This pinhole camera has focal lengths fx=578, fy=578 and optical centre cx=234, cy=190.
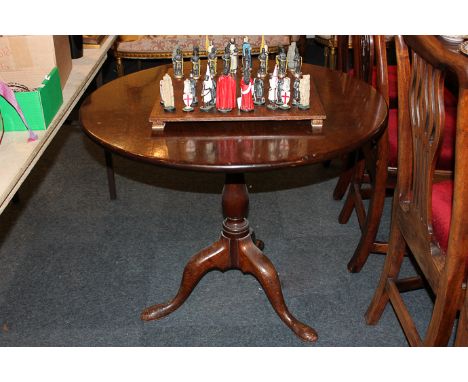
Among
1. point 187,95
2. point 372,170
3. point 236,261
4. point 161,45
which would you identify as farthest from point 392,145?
point 161,45

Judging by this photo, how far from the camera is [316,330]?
5.97 feet

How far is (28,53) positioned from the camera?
1805mm

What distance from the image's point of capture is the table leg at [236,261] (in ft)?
5.81

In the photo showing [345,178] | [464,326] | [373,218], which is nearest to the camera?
[464,326]

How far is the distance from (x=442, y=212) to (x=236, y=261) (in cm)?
69

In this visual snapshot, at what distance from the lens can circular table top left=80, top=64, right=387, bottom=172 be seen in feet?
Result: 4.42

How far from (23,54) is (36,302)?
82 centimetres

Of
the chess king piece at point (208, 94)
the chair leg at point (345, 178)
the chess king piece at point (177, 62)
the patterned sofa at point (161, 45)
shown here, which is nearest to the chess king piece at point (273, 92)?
the chess king piece at point (208, 94)

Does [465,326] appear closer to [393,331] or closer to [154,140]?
[393,331]

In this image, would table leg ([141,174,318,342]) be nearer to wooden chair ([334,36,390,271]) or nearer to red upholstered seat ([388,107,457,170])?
wooden chair ([334,36,390,271])

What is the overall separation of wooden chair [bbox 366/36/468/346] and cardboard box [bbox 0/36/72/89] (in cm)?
105

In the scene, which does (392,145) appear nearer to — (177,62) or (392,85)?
(392,85)

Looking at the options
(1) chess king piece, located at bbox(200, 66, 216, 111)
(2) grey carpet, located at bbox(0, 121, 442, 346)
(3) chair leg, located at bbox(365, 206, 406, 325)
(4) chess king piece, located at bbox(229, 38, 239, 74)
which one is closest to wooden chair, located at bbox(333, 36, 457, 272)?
(2) grey carpet, located at bbox(0, 121, 442, 346)

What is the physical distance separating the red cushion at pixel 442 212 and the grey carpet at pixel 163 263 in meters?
0.51
